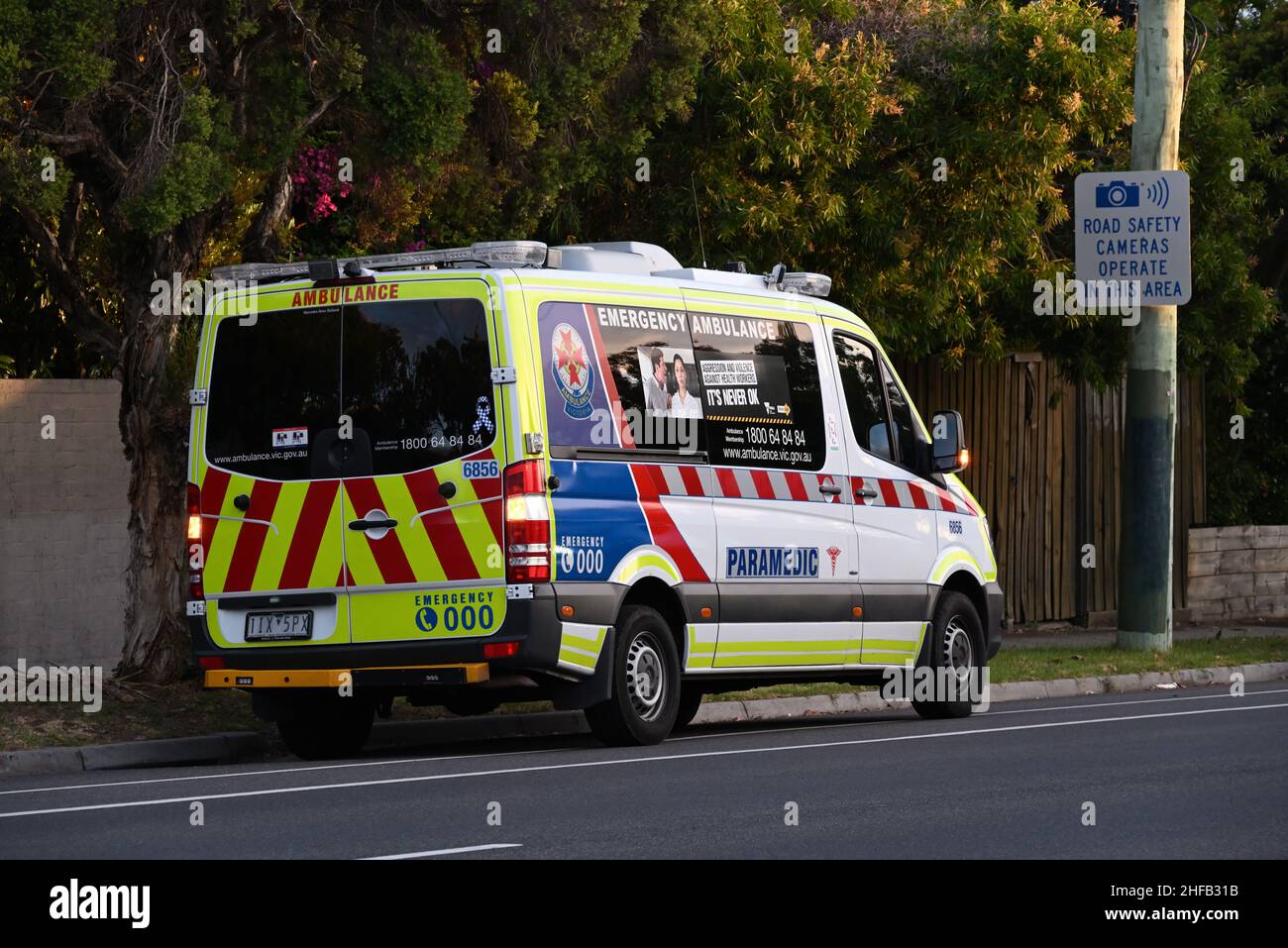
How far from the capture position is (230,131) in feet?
43.2

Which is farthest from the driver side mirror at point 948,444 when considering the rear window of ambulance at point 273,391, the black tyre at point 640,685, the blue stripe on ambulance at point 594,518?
the rear window of ambulance at point 273,391

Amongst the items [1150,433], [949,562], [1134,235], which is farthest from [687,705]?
[1134,235]

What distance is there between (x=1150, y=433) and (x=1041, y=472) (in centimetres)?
378

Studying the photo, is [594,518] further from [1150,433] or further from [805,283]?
[1150,433]

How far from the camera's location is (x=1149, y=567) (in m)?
19.2

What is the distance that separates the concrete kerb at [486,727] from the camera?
11898mm

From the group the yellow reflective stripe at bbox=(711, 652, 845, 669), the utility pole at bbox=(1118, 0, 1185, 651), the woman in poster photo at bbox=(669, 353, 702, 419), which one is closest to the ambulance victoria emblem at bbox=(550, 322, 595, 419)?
the woman in poster photo at bbox=(669, 353, 702, 419)

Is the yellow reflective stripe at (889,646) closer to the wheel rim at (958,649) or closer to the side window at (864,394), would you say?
the wheel rim at (958,649)

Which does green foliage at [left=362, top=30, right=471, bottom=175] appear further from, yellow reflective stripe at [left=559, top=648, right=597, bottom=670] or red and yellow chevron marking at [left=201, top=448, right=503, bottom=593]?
yellow reflective stripe at [left=559, top=648, right=597, bottom=670]

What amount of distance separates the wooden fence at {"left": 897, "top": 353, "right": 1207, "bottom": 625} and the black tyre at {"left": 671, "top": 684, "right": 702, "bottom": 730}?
8.14 metres

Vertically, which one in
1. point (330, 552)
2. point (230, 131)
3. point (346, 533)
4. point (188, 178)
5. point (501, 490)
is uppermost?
point (230, 131)

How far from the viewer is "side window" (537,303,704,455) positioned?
11.3m

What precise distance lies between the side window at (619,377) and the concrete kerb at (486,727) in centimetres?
255

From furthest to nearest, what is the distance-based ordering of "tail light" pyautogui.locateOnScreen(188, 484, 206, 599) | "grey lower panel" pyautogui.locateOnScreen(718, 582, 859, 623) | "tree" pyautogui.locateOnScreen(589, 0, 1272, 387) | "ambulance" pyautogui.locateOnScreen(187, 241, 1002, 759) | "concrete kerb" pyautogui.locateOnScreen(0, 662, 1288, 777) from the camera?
"tree" pyautogui.locateOnScreen(589, 0, 1272, 387) < "grey lower panel" pyautogui.locateOnScreen(718, 582, 859, 623) < "concrete kerb" pyautogui.locateOnScreen(0, 662, 1288, 777) < "tail light" pyautogui.locateOnScreen(188, 484, 206, 599) < "ambulance" pyautogui.locateOnScreen(187, 241, 1002, 759)
